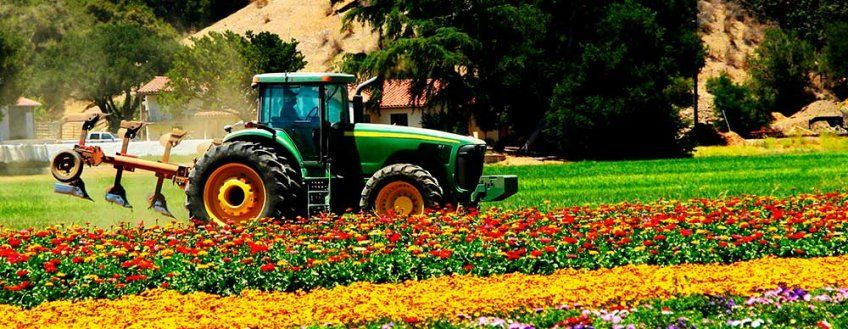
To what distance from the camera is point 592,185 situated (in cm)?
3281

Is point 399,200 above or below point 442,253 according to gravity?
above

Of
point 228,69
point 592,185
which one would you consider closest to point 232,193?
point 592,185

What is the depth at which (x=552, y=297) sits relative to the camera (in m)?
12.4

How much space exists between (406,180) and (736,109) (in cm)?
5727

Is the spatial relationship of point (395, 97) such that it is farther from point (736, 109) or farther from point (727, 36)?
point (727, 36)

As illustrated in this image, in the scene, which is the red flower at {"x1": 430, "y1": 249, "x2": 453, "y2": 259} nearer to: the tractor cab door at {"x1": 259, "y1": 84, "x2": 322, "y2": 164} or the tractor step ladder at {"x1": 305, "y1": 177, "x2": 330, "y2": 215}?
the tractor step ladder at {"x1": 305, "y1": 177, "x2": 330, "y2": 215}

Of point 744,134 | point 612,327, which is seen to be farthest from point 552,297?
point 744,134

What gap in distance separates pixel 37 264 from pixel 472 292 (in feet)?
17.6

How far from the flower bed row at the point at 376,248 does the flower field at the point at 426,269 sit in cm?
3

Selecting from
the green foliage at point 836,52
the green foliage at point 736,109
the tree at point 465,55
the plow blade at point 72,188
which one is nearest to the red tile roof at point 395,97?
the tree at point 465,55

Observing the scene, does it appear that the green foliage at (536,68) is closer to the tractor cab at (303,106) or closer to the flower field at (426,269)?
the tractor cab at (303,106)

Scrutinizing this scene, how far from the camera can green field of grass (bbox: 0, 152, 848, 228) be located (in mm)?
24609

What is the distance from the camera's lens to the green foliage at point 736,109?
239 feet

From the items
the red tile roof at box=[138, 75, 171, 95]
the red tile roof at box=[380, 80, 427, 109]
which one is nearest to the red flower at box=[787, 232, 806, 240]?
the red tile roof at box=[380, 80, 427, 109]
